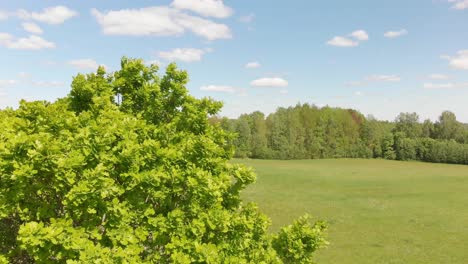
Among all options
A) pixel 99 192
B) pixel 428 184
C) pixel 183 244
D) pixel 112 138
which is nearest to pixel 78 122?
pixel 112 138

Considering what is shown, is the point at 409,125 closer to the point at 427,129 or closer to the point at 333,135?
the point at 427,129

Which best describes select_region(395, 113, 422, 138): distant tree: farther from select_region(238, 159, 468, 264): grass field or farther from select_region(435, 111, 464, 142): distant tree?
select_region(238, 159, 468, 264): grass field

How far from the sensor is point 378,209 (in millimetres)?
48969

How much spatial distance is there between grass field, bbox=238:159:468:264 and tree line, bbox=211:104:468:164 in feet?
115

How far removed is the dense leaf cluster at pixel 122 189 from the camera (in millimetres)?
9172

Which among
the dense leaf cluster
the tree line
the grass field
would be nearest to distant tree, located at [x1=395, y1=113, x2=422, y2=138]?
the tree line

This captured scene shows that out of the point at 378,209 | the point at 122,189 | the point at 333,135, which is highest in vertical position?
the point at 333,135

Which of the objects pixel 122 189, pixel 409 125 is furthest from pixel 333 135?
pixel 122 189

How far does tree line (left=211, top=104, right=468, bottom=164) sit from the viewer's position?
394 ft

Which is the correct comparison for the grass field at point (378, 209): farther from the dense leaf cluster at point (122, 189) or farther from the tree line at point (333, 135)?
the tree line at point (333, 135)

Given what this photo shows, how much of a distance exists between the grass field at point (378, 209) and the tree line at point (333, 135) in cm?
3516

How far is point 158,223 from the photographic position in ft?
34.6

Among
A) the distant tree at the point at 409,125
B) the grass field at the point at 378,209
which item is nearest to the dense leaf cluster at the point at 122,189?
the grass field at the point at 378,209

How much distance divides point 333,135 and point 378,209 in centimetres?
8198
